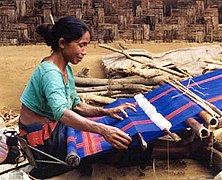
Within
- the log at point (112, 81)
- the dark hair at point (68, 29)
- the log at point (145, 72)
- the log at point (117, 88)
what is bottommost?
the log at point (117, 88)

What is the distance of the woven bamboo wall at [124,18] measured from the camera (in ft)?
24.8

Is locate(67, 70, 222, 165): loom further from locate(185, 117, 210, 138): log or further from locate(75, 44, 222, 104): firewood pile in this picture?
locate(75, 44, 222, 104): firewood pile

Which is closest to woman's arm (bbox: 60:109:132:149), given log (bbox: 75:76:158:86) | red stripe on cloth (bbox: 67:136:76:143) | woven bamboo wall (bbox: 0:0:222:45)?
red stripe on cloth (bbox: 67:136:76:143)

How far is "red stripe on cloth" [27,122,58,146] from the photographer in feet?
14.5

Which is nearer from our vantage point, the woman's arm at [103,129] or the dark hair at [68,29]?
the woman's arm at [103,129]

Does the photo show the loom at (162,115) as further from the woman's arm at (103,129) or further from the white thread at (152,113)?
the woman's arm at (103,129)

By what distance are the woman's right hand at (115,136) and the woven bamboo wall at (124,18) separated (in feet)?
12.3

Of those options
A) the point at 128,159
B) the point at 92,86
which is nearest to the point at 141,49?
the point at 92,86

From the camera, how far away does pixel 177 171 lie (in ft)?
15.7

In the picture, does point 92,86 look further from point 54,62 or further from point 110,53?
point 54,62

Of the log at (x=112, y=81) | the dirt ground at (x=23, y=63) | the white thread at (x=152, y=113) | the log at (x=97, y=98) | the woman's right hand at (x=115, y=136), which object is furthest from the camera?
the dirt ground at (x=23, y=63)

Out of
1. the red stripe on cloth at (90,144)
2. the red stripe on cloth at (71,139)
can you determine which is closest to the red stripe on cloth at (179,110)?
the red stripe on cloth at (90,144)

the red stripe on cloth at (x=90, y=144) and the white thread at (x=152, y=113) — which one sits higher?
the white thread at (x=152, y=113)

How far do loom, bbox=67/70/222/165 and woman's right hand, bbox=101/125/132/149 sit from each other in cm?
25
